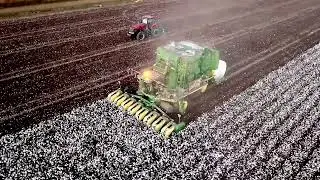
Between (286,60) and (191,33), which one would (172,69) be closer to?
(286,60)

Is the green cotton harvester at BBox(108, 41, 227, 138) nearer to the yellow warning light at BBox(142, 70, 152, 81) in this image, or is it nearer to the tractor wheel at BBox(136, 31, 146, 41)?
the yellow warning light at BBox(142, 70, 152, 81)

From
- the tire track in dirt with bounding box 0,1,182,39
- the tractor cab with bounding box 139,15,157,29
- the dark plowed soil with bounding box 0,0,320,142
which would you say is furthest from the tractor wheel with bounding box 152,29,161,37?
the tire track in dirt with bounding box 0,1,182,39

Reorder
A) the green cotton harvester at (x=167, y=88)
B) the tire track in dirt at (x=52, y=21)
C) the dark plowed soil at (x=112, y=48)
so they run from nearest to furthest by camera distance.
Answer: the green cotton harvester at (x=167, y=88) < the dark plowed soil at (x=112, y=48) < the tire track in dirt at (x=52, y=21)

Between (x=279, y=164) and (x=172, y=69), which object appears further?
(x=172, y=69)

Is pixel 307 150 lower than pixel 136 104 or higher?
lower

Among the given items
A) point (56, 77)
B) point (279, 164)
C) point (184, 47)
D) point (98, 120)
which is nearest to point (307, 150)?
point (279, 164)

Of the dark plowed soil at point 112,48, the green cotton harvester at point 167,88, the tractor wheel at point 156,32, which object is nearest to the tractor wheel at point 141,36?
the dark plowed soil at point 112,48

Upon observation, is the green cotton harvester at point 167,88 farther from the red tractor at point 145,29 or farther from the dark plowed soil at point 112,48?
the red tractor at point 145,29
